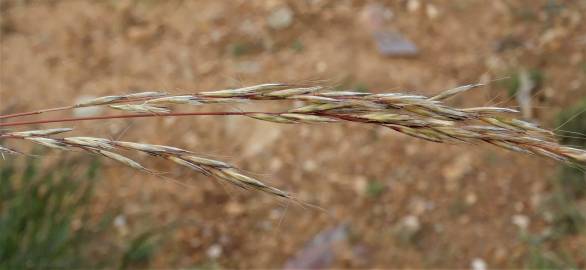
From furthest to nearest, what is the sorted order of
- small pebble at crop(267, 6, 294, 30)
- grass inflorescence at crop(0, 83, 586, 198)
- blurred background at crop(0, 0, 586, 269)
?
1. small pebble at crop(267, 6, 294, 30)
2. blurred background at crop(0, 0, 586, 269)
3. grass inflorescence at crop(0, 83, 586, 198)

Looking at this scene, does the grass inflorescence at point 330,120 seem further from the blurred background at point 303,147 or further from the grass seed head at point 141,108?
the blurred background at point 303,147

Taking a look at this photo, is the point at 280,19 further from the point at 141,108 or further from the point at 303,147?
the point at 141,108

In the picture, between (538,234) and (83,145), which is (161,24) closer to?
(538,234)

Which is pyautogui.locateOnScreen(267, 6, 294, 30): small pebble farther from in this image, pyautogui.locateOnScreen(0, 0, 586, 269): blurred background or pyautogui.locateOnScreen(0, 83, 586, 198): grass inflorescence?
pyautogui.locateOnScreen(0, 83, 586, 198): grass inflorescence

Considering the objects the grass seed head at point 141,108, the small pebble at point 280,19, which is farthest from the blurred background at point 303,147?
the grass seed head at point 141,108

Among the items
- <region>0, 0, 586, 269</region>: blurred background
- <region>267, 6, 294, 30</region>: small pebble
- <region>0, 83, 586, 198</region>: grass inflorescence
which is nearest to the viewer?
<region>0, 83, 586, 198</region>: grass inflorescence

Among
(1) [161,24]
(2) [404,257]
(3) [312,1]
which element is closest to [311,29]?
(3) [312,1]

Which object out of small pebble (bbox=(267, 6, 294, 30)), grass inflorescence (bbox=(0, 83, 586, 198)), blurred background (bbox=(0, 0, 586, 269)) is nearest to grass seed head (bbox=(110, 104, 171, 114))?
grass inflorescence (bbox=(0, 83, 586, 198))

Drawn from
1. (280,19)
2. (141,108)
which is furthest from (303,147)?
(141,108)
